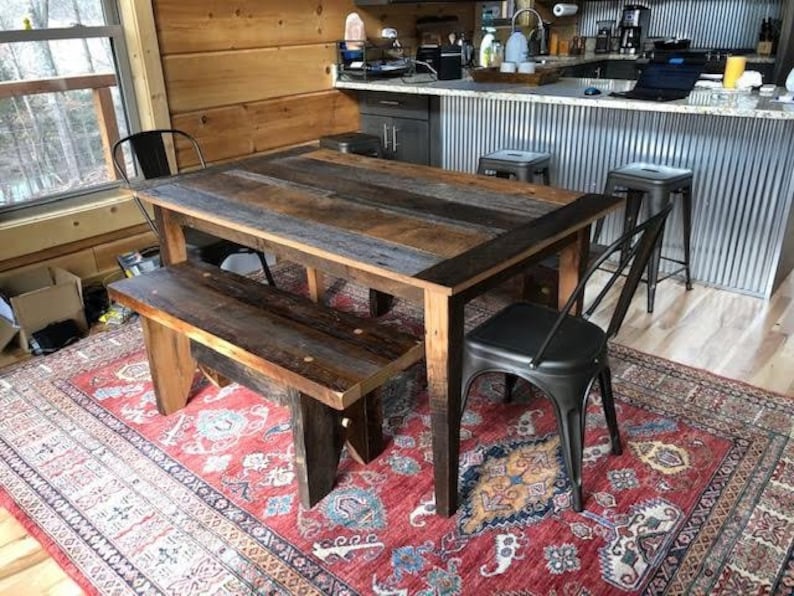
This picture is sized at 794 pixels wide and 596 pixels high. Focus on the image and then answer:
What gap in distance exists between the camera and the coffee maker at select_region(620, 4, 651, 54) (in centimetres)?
554

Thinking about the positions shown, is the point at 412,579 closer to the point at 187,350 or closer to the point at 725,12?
the point at 187,350

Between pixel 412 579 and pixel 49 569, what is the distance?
0.96 meters

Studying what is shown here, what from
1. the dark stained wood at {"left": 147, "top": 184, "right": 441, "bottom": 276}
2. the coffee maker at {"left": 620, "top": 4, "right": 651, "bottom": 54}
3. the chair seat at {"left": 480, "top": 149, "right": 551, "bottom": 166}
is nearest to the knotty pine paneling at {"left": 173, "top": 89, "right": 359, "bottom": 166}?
the chair seat at {"left": 480, "top": 149, "right": 551, "bottom": 166}

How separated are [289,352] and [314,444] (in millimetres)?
280

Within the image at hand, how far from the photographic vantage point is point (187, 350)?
2.32 m

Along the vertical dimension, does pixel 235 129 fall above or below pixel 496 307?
above

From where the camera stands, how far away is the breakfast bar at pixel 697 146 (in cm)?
296

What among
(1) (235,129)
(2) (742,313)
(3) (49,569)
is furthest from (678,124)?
(3) (49,569)

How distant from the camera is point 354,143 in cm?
386

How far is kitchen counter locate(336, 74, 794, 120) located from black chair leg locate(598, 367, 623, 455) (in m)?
1.50

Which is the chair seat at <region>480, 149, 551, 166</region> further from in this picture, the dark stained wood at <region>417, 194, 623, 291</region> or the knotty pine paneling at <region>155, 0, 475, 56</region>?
the knotty pine paneling at <region>155, 0, 475, 56</region>

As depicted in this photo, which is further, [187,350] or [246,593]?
[187,350]

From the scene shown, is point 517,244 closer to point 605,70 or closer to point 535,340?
point 535,340

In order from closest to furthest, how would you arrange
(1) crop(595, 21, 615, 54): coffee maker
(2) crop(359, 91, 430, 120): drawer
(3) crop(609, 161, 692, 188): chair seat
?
(3) crop(609, 161, 692, 188): chair seat → (2) crop(359, 91, 430, 120): drawer → (1) crop(595, 21, 615, 54): coffee maker
